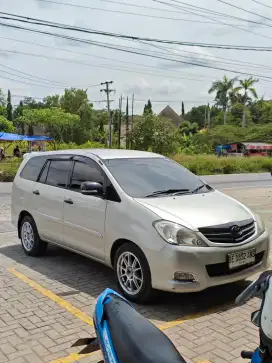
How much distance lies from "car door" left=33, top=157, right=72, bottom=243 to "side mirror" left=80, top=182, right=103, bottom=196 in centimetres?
75

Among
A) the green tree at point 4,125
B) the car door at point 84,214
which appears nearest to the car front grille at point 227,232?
the car door at point 84,214

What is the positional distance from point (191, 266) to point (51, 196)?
2.56 metres

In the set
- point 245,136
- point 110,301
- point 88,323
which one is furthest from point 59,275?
point 245,136

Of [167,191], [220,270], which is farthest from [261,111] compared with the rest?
[220,270]

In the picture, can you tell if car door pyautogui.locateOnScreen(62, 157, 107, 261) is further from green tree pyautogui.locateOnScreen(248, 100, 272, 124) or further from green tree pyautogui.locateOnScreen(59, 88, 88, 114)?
green tree pyautogui.locateOnScreen(248, 100, 272, 124)

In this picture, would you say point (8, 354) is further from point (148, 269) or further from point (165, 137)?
point (165, 137)

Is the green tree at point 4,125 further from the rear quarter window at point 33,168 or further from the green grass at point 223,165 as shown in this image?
the rear quarter window at point 33,168

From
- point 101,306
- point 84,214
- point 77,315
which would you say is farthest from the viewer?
point 84,214

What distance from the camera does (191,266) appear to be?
14.4 ft

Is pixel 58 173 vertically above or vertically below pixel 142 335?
above

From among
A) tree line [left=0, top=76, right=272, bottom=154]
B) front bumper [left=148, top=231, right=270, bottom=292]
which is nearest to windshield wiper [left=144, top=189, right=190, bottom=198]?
front bumper [left=148, top=231, right=270, bottom=292]

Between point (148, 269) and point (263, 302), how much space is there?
8.39 feet

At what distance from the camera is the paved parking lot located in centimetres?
379

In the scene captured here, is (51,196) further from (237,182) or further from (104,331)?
(237,182)
